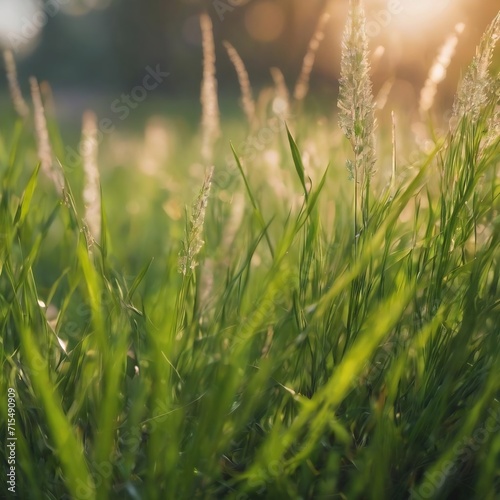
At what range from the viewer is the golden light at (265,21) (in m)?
15.2

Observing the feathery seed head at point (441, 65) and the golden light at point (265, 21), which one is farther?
the golden light at point (265, 21)

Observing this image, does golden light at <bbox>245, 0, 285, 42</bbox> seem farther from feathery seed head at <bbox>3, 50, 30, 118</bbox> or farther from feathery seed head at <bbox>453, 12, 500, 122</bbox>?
feathery seed head at <bbox>453, 12, 500, 122</bbox>

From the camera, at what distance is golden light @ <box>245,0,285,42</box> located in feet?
Result: 50.0

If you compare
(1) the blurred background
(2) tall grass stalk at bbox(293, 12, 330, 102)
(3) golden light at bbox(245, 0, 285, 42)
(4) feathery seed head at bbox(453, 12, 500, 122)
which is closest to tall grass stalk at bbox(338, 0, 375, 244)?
(4) feathery seed head at bbox(453, 12, 500, 122)

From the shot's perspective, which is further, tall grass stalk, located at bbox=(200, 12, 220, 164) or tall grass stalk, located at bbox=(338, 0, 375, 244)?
tall grass stalk, located at bbox=(200, 12, 220, 164)

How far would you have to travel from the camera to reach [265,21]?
51.0 ft

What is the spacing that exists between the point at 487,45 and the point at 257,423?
56 centimetres

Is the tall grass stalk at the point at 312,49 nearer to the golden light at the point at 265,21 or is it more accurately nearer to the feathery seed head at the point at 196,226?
the feathery seed head at the point at 196,226

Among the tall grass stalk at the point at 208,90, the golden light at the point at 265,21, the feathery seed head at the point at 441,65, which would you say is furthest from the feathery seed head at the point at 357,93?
the golden light at the point at 265,21

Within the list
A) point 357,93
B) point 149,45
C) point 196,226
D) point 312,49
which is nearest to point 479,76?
point 357,93

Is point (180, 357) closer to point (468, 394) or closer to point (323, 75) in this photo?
point (468, 394)

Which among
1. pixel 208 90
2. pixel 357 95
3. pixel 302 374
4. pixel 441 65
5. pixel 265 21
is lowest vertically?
pixel 302 374

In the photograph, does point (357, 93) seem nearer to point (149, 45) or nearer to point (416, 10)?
point (416, 10)

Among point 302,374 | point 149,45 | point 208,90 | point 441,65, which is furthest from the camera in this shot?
point 149,45
